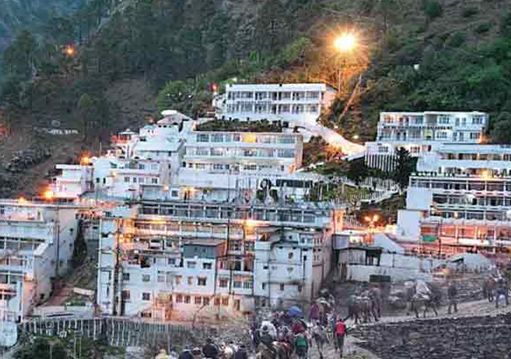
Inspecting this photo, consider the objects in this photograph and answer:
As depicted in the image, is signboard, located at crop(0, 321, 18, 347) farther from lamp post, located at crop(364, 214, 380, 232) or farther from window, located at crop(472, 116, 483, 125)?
window, located at crop(472, 116, 483, 125)

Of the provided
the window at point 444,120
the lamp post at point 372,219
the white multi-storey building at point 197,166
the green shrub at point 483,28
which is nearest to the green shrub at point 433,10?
the green shrub at point 483,28

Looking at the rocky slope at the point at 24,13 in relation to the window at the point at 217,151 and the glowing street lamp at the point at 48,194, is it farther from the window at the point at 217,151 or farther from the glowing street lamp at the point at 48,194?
the window at the point at 217,151

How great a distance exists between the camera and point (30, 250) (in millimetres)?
33875

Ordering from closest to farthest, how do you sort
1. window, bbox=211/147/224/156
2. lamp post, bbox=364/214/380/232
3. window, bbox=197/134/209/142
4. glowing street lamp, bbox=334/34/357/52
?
1. lamp post, bbox=364/214/380/232
2. window, bbox=211/147/224/156
3. window, bbox=197/134/209/142
4. glowing street lamp, bbox=334/34/357/52

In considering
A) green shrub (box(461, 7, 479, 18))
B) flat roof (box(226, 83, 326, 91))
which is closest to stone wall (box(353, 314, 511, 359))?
flat roof (box(226, 83, 326, 91))

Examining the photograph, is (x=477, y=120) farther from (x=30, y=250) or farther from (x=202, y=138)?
(x=30, y=250)

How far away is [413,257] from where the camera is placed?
29.8 metres

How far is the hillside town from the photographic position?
27.7 m

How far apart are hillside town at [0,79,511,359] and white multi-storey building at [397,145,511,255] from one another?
0.05 metres

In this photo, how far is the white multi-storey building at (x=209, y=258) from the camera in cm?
2978

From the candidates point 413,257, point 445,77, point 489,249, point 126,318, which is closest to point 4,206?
point 126,318

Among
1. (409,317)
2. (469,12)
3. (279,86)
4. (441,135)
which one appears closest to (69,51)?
(279,86)

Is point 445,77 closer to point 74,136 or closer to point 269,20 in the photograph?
point 269,20

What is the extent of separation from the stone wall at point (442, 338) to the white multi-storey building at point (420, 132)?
16.5 meters
